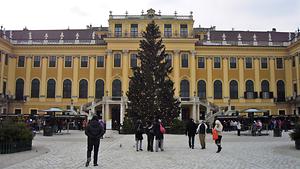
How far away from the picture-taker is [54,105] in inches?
2286

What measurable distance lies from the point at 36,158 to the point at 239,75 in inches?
1907

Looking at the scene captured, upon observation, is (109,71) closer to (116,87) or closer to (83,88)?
(116,87)

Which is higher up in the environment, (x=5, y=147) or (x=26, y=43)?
(x=26, y=43)

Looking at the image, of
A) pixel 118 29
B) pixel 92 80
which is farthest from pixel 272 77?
pixel 92 80

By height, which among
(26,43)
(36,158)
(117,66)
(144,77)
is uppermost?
(26,43)

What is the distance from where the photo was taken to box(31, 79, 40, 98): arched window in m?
58.8

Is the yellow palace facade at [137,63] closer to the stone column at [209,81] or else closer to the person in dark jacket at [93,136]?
the stone column at [209,81]

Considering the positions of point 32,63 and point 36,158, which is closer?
point 36,158

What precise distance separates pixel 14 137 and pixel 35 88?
43.9 metres

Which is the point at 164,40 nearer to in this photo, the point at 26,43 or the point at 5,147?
the point at 26,43

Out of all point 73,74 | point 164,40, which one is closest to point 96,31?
point 73,74

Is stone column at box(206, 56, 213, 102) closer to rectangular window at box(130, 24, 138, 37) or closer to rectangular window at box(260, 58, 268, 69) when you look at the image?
rectangular window at box(260, 58, 268, 69)

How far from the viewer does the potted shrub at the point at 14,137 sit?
53.7 feet

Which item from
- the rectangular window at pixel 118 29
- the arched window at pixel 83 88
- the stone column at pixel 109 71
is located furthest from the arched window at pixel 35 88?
the rectangular window at pixel 118 29
